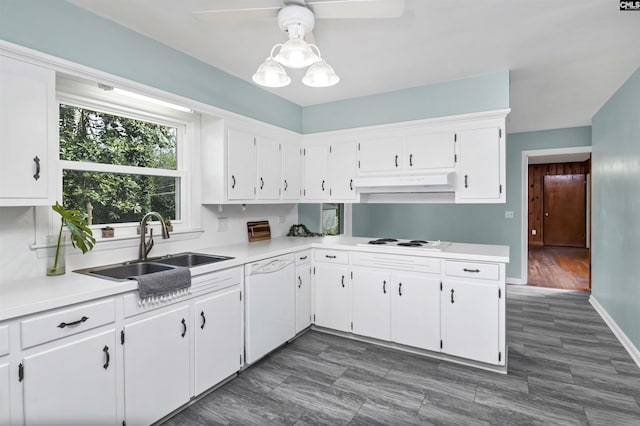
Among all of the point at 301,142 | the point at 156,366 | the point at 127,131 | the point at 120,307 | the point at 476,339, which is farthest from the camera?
the point at 301,142

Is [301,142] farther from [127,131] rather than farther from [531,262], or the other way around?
[531,262]

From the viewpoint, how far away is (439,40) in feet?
8.18

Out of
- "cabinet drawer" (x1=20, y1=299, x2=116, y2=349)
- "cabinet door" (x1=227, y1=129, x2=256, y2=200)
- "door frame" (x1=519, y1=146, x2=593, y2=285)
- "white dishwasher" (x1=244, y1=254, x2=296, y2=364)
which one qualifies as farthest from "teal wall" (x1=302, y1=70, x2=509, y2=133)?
"door frame" (x1=519, y1=146, x2=593, y2=285)

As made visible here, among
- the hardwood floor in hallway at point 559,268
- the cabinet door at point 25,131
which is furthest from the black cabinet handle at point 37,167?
the hardwood floor in hallway at point 559,268

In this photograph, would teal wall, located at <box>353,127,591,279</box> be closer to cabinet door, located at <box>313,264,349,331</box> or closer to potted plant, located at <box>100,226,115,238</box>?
cabinet door, located at <box>313,264,349,331</box>

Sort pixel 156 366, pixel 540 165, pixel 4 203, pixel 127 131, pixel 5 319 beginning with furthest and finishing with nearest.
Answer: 1. pixel 540 165
2. pixel 127 131
3. pixel 156 366
4. pixel 4 203
5. pixel 5 319

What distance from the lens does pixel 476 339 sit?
2770 mm

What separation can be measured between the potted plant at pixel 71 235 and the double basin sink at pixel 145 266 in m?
0.13

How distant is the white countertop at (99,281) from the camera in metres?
1.49

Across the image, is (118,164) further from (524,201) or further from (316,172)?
(524,201)

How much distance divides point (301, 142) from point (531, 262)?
6444 millimetres

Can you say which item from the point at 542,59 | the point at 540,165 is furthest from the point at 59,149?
the point at 540,165

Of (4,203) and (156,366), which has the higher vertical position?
(4,203)

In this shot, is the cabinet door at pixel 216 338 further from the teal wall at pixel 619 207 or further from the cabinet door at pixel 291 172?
the teal wall at pixel 619 207
